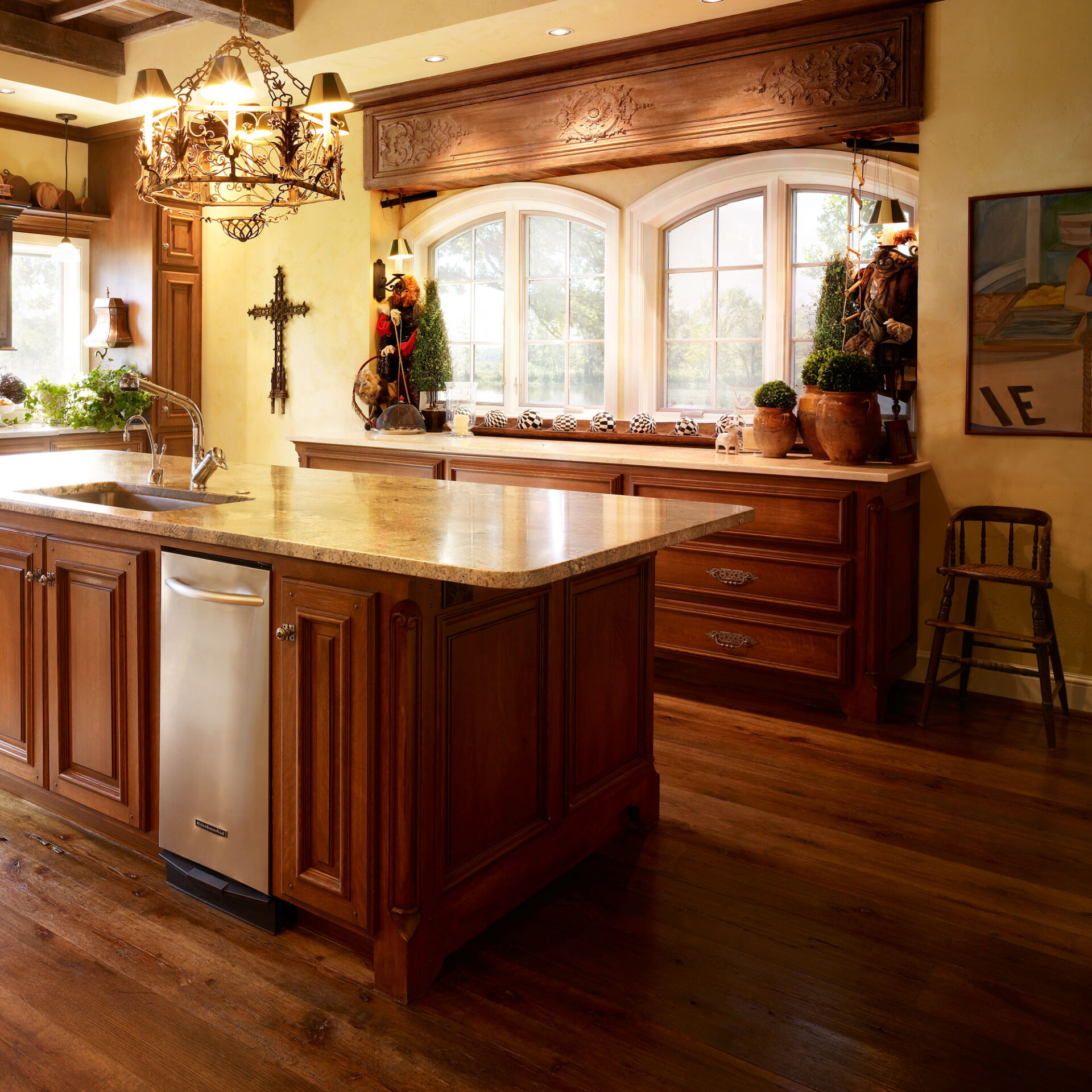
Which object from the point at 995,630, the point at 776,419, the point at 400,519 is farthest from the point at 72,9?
the point at 995,630

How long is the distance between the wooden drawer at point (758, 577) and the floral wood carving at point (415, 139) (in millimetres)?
2657

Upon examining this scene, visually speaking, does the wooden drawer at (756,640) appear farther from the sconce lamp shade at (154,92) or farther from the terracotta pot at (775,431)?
the sconce lamp shade at (154,92)

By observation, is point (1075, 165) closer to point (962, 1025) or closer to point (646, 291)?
point (646, 291)

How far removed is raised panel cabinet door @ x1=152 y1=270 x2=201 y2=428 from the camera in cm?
677

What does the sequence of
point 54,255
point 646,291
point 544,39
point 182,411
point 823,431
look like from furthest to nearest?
point 182,411, point 54,255, point 646,291, point 544,39, point 823,431

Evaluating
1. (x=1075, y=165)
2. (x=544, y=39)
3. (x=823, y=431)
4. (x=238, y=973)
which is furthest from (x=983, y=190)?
(x=238, y=973)

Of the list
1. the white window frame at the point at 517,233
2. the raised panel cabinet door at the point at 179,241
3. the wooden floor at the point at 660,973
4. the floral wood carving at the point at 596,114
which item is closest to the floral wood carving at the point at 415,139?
the white window frame at the point at 517,233

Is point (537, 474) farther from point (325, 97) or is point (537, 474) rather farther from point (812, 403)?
point (325, 97)

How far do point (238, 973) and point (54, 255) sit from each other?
571cm

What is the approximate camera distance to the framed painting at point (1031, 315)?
383cm

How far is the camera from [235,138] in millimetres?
2627

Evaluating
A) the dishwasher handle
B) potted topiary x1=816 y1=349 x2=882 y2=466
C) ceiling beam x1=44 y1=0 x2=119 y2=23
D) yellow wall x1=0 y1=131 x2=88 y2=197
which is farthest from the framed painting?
yellow wall x1=0 y1=131 x2=88 y2=197

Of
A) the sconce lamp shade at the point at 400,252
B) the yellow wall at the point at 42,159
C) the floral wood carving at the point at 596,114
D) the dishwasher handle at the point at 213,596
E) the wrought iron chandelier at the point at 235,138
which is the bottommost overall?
the dishwasher handle at the point at 213,596

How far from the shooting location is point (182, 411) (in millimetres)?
7211
